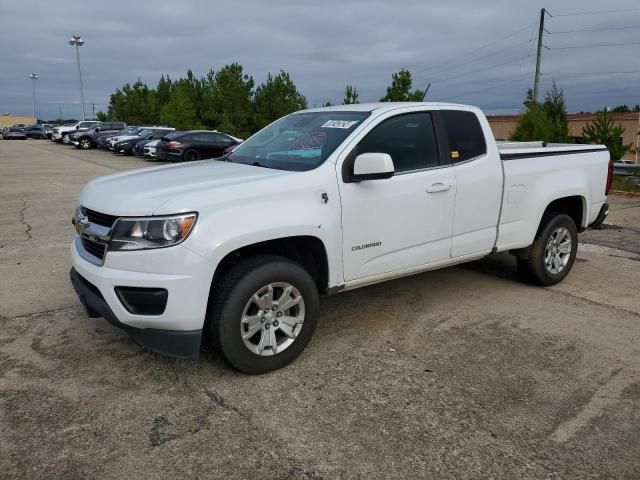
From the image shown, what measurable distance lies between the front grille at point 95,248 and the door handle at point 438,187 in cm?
241

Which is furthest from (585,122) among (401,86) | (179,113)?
(179,113)

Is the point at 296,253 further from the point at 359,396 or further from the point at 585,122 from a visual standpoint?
the point at 585,122

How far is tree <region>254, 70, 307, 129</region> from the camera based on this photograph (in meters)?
44.3

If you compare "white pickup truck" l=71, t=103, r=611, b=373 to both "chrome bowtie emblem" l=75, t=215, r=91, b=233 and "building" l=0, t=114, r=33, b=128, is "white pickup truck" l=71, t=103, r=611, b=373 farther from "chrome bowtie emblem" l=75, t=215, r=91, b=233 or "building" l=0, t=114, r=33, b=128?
"building" l=0, t=114, r=33, b=128

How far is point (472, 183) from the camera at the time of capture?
15.2ft

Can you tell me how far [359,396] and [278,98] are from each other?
43.1m

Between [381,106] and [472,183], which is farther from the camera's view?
[472,183]

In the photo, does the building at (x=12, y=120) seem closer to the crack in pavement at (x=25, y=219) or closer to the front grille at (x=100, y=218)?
the crack in pavement at (x=25, y=219)

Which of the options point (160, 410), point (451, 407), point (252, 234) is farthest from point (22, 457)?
point (451, 407)

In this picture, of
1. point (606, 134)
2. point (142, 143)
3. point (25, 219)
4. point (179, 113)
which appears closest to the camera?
point (25, 219)

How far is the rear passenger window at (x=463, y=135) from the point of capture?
464 centimetres

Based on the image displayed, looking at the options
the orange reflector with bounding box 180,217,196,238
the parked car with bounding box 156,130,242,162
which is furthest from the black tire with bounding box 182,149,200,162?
the orange reflector with bounding box 180,217,196,238

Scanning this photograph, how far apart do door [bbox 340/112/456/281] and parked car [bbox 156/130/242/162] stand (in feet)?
55.5

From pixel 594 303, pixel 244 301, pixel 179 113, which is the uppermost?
pixel 179 113
